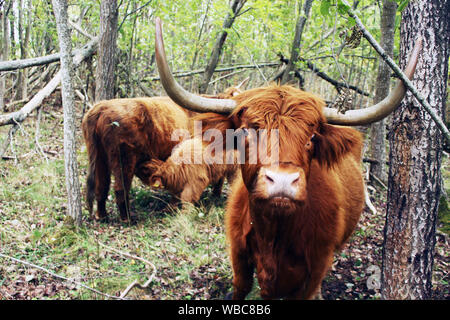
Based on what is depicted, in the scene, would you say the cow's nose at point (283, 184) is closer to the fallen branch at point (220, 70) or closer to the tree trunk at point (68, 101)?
the tree trunk at point (68, 101)

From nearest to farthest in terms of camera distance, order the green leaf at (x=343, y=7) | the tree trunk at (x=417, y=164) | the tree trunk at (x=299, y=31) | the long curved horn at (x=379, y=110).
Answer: the green leaf at (x=343, y=7) < the long curved horn at (x=379, y=110) < the tree trunk at (x=417, y=164) < the tree trunk at (x=299, y=31)

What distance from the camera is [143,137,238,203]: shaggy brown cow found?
6148mm

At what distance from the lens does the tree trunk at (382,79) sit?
20.0ft

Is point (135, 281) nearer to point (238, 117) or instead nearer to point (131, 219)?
point (238, 117)

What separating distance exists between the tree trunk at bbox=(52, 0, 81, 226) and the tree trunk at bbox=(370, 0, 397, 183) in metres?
4.96

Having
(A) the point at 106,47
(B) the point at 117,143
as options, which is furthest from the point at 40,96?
(A) the point at 106,47

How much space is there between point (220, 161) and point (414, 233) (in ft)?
5.94

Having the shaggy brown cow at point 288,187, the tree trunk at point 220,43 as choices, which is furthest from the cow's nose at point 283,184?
the tree trunk at point 220,43

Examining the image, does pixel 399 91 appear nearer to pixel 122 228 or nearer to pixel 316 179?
pixel 316 179

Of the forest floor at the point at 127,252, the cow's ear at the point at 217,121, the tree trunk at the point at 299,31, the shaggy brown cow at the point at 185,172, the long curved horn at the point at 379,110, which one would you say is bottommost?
the forest floor at the point at 127,252

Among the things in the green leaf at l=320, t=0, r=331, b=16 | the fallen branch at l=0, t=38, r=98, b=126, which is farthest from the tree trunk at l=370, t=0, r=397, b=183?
the fallen branch at l=0, t=38, r=98, b=126

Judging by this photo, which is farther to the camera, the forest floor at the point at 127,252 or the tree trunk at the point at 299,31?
the tree trunk at the point at 299,31
